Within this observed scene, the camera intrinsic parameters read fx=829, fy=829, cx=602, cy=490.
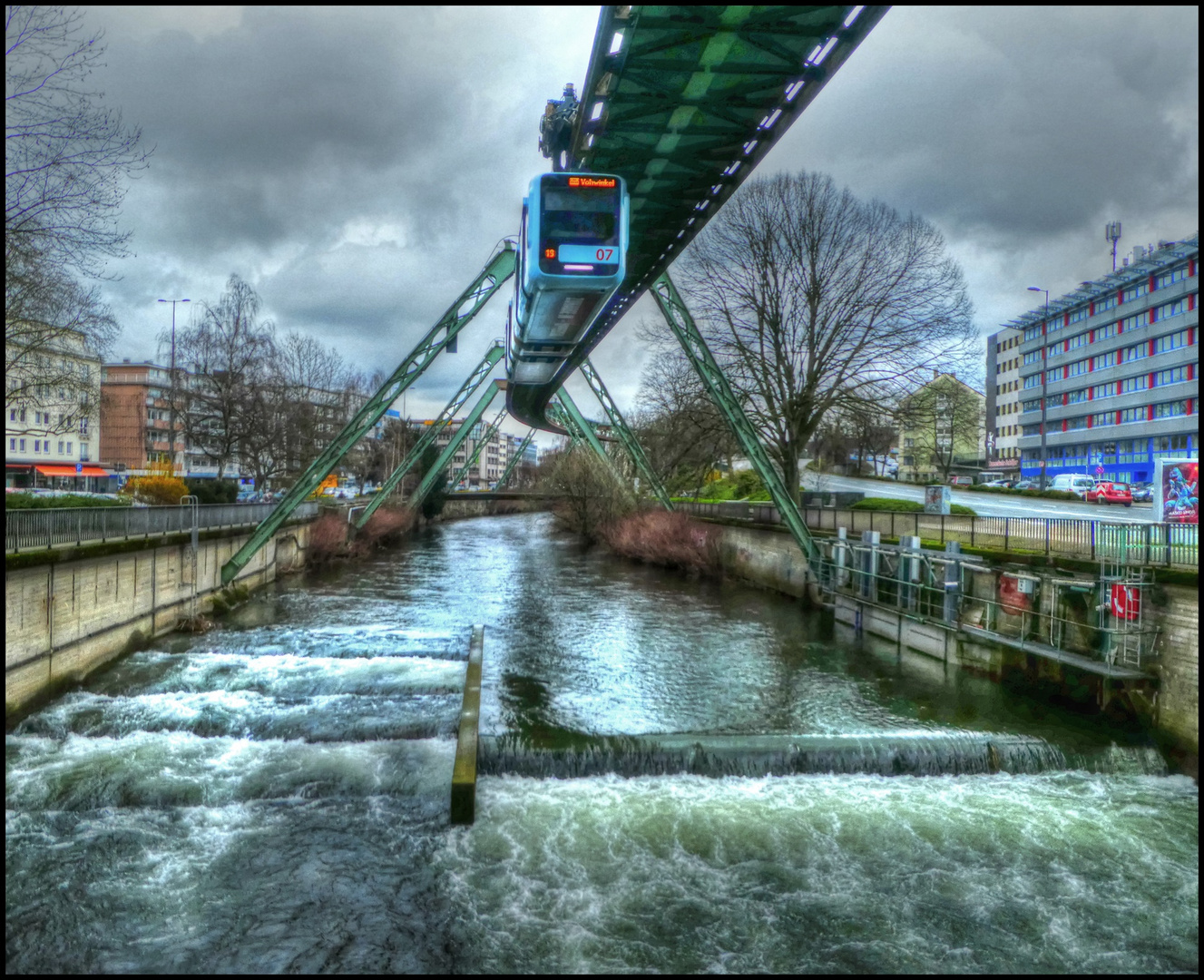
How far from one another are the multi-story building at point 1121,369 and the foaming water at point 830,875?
44.9 meters

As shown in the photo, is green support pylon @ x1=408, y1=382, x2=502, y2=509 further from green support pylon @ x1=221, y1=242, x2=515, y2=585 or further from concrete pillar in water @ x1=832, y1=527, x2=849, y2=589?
concrete pillar in water @ x1=832, y1=527, x2=849, y2=589

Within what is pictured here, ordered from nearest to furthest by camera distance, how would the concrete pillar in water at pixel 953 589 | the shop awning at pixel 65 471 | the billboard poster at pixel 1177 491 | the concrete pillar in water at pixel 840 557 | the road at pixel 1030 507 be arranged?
the billboard poster at pixel 1177 491 → the concrete pillar in water at pixel 953 589 → the concrete pillar in water at pixel 840 557 → the road at pixel 1030 507 → the shop awning at pixel 65 471

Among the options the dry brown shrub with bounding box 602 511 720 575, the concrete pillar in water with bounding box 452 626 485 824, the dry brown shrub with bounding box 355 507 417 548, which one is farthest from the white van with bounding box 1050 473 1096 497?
the concrete pillar in water with bounding box 452 626 485 824

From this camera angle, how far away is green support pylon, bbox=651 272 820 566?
73.1 feet

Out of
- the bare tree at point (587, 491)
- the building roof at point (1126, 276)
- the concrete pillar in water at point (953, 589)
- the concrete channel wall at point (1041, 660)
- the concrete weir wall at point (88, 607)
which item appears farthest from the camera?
the building roof at point (1126, 276)

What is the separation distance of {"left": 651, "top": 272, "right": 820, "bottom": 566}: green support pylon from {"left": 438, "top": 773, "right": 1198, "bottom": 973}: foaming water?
1249 cm

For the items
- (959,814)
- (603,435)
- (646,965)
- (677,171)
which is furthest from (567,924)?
(603,435)

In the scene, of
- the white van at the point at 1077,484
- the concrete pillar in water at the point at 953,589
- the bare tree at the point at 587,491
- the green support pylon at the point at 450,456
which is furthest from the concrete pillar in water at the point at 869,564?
the green support pylon at the point at 450,456

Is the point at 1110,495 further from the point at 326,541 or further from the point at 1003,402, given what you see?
the point at 1003,402

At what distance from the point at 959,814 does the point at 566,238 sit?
9691 millimetres

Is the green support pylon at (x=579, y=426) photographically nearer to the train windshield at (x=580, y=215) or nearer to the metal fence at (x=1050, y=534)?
the metal fence at (x=1050, y=534)

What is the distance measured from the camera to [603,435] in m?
48.0

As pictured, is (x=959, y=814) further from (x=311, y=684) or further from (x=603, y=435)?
(x=603, y=435)

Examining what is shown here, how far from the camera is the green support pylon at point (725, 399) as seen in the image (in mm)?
22281
